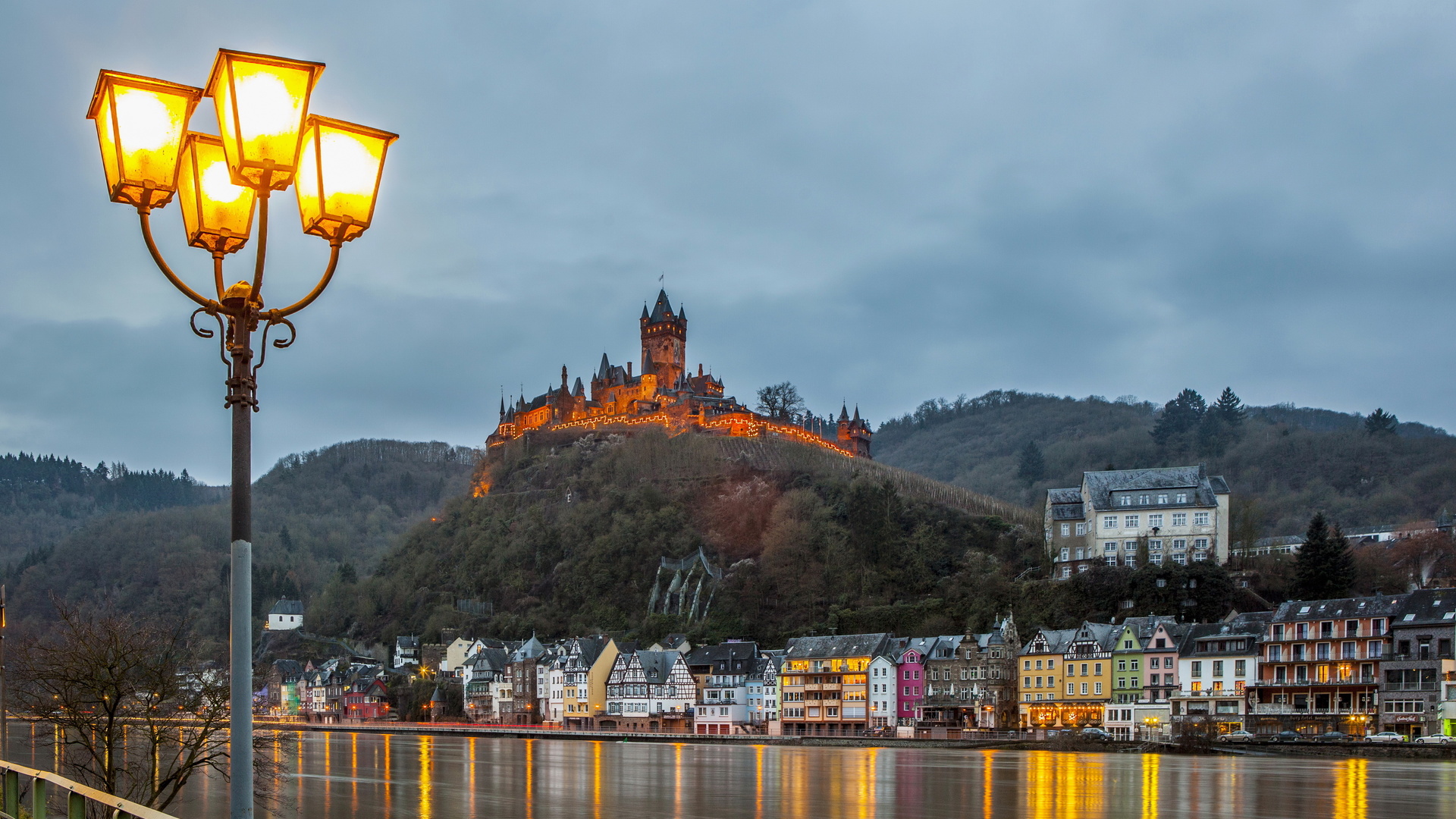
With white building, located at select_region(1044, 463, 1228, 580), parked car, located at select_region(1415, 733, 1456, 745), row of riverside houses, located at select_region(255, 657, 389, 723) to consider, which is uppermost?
white building, located at select_region(1044, 463, 1228, 580)

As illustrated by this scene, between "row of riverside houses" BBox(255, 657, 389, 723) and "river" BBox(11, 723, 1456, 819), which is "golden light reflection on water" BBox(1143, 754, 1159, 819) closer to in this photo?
"river" BBox(11, 723, 1456, 819)

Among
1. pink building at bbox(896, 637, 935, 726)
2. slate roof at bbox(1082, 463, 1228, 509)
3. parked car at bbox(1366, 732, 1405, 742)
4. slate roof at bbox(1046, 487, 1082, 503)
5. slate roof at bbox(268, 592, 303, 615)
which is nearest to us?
parked car at bbox(1366, 732, 1405, 742)

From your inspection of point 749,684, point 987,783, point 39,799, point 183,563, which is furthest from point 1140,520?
point 183,563

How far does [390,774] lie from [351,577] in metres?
92.8

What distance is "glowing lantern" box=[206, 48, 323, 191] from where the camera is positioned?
7.44 m

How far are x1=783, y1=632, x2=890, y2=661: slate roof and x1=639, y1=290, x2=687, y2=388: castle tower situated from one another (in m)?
73.9

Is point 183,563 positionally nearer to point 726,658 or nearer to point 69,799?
point 726,658

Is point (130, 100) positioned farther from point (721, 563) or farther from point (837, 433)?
point (837, 433)

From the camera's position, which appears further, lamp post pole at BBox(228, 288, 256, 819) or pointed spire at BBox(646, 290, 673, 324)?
pointed spire at BBox(646, 290, 673, 324)

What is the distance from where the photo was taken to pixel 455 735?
95875 millimetres

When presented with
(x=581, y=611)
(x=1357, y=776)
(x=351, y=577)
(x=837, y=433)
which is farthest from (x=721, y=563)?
(x=1357, y=776)

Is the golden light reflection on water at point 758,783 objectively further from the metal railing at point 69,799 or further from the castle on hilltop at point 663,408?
the castle on hilltop at point 663,408

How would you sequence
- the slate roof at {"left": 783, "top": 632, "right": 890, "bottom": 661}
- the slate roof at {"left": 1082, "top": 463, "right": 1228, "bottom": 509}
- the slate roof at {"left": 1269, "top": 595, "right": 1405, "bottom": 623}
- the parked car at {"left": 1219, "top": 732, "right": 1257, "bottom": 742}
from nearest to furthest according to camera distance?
the slate roof at {"left": 1269, "top": 595, "right": 1405, "bottom": 623}
the parked car at {"left": 1219, "top": 732, "right": 1257, "bottom": 742}
the slate roof at {"left": 783, "top": 632, "right": 890, "bottom": 661}
the slate roof at {"left": 1082, "top": 463, "right": 1228, "bottom": 509}

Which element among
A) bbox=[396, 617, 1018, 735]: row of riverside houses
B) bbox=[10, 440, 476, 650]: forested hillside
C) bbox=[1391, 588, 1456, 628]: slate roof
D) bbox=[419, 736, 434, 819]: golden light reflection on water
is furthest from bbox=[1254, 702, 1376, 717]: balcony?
bbox=[10, 440, 476, 650]: forested hillside
